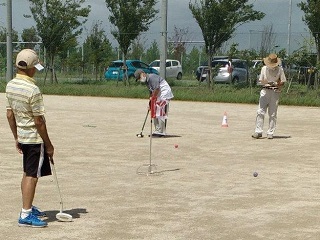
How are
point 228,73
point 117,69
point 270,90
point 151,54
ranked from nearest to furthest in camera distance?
point 270,90, point 228,73, point 117,69, point 151,54

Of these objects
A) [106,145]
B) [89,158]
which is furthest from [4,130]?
[89,158]

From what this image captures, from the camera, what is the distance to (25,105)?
19.6ft

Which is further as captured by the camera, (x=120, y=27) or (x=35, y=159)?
(x=120, y=27)

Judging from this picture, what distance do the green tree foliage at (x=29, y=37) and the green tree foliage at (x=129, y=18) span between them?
177 inches

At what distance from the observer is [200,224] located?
6.44 meters

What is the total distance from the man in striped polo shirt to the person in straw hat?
7.90m

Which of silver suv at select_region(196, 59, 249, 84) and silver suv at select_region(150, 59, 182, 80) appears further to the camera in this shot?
silver suv at select_region(150, 59, 182, 80)

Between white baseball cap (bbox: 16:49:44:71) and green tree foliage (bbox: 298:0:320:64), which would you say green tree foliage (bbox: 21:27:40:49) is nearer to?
green tree foliage (bbox: 298:0:320:64)

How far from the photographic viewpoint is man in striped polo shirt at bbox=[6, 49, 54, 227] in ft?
19.5

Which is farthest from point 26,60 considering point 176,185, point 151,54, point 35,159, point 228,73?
point 151,54

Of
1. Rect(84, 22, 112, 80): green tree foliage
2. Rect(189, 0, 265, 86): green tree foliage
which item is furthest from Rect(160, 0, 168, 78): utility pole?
Rect(84, 22, 112, 80): green tree foliage

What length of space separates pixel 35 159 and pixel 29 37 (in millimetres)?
32185

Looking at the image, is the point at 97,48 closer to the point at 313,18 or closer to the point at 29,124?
the point at 313,18

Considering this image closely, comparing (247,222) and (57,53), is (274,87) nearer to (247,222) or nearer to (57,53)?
(247,222)
